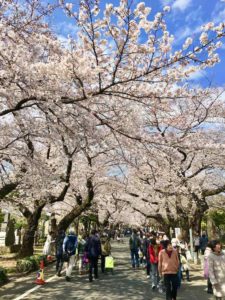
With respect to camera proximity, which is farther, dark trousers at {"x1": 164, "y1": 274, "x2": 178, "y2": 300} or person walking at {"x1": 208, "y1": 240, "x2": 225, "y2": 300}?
dark trousers at {"x1": 164, "y1": 274, "x2": 178, "y2": 300}

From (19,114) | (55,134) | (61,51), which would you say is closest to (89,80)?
(61,51)

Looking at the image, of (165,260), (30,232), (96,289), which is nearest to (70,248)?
(96,289)

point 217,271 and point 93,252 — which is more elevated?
point 93,252

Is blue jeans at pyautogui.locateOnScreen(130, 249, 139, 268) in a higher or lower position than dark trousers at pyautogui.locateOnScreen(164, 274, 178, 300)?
higher

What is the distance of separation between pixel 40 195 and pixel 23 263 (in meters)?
3.56

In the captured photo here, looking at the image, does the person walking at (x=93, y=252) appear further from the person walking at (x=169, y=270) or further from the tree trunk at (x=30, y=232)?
the tree trunk at (x=30, y=232)

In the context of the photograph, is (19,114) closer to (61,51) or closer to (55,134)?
(55,134)

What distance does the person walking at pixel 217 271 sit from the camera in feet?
19.2

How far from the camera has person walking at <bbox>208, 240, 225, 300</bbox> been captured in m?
5.86

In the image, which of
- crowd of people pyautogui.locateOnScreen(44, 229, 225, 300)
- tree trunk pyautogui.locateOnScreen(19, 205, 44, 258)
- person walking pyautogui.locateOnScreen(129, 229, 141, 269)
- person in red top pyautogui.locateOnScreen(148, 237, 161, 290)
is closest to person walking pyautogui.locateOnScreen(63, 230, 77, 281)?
crowd of people pyautogui.locateOnScreen(44, 229, 225, 300)

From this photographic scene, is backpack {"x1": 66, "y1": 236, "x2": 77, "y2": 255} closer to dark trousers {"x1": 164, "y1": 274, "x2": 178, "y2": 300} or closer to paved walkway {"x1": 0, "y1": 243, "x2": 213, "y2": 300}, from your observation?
paved walkway {"x1": 0, "y1": 243, "x2": 213, "y2": 300}

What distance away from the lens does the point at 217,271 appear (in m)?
5.98

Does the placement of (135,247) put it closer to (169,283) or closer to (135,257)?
(135,257)

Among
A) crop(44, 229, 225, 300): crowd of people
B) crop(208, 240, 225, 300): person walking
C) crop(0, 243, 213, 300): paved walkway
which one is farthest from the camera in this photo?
crop(0, 243, 213, 300): paved walkway
